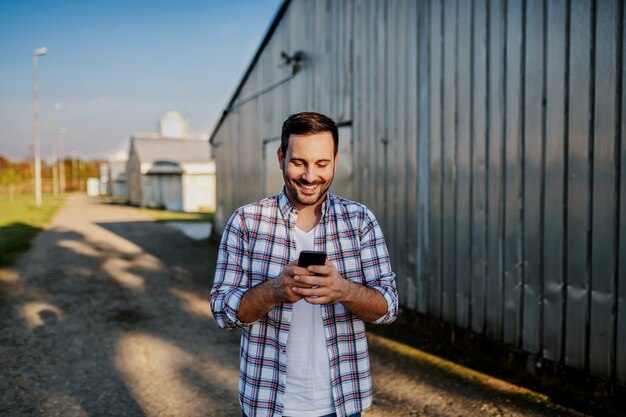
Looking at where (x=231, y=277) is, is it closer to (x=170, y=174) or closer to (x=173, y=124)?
(x=170, y=174)

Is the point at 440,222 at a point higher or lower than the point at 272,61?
lower

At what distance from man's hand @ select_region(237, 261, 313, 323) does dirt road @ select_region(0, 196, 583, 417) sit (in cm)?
250

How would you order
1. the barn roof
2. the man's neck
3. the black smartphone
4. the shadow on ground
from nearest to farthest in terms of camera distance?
the black smartphone
the man's neck
the shadow on ground
the barn roof

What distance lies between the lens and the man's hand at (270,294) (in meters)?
1.67

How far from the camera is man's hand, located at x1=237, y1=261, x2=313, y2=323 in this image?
1.67m

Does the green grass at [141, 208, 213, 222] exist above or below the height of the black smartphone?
below

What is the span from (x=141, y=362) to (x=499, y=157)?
425 centimetres

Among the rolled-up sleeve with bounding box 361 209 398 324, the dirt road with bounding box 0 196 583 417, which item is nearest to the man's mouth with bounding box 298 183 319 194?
the rolled-up sleeve with bounding box 361 209 398 324

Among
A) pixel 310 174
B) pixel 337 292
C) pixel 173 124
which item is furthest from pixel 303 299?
pixel 173 124

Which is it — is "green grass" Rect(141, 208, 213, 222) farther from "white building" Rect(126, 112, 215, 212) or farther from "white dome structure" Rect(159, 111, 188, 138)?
"white dome structure" Rect(159, 111, 188, 138)

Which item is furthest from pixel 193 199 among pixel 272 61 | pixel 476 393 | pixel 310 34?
pixel 476 393

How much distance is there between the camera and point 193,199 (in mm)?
31812

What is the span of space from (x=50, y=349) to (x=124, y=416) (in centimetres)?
198

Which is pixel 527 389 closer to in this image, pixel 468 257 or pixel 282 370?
pixel 468 257
